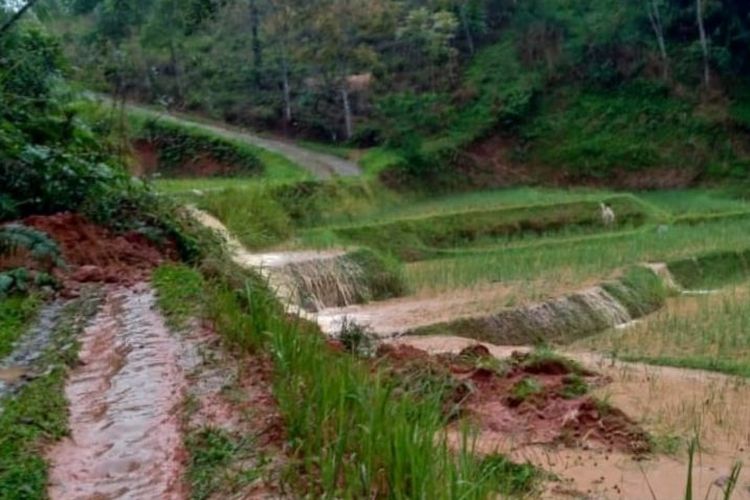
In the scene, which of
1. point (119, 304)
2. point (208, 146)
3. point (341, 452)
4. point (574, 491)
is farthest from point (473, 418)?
point (208, 146)

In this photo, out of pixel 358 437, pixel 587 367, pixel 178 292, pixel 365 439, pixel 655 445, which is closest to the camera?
pixel 365 439

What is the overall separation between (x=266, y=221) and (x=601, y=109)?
1891 cm

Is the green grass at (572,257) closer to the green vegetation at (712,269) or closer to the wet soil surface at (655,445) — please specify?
the green vegetation at (712,269)

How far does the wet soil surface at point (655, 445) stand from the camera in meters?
7.32

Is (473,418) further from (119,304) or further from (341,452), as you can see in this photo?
(341,452)

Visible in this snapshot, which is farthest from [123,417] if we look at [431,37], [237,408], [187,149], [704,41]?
[704,41]

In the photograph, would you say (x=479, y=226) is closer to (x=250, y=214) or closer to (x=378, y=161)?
(x=250, y=214)

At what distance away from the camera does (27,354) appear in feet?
23.9

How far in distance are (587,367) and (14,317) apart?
5.76 m

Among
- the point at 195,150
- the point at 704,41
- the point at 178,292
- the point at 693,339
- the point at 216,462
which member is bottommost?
the point at 693,339

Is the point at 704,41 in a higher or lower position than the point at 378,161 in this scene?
higher

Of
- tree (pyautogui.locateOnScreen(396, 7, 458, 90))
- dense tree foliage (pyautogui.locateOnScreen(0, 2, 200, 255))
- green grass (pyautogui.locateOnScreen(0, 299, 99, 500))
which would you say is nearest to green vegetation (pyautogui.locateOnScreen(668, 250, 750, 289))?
dense tree foliage (pyautogui.locateOnScreen(0, 2, 200, 255))

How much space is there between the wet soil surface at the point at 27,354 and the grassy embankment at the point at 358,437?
1612mm

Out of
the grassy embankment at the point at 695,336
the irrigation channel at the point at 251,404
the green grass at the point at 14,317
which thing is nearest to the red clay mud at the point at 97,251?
the irrigation channel at the point at 251,404
